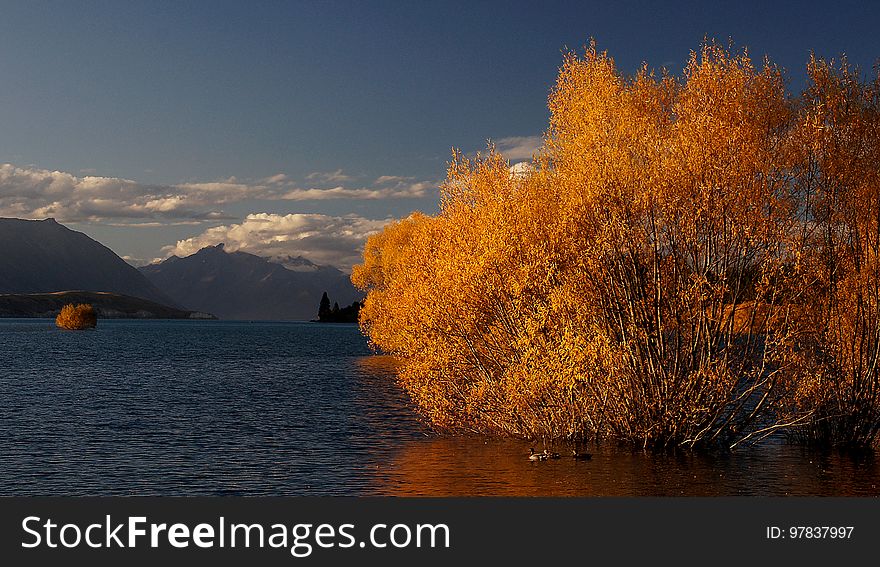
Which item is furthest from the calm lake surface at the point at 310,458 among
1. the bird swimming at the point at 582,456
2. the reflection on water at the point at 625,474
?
the bird swimming at the point at 582,456

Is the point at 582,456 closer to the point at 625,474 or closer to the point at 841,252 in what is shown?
the point at 625,474

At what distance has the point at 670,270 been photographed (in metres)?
30.6

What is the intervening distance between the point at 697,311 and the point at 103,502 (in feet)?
70.1

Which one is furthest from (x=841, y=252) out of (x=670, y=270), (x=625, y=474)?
(x=625, y=474)

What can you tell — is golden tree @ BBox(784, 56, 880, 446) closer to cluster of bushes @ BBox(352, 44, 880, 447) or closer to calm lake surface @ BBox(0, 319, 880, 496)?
cluster of bushes @ BBox(352, 44, 880, 447)

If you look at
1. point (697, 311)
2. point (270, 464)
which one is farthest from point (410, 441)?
point (697, 311)

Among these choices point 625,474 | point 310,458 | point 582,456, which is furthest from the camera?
point 310,458

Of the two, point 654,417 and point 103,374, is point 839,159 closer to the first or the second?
point 654,417

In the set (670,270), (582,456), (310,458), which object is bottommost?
(310,458)

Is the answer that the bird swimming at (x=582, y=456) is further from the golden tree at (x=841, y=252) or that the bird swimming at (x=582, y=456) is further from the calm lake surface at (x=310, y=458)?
the golden tree at (x=841, y=252)

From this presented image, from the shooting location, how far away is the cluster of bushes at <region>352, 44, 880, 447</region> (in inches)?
1176

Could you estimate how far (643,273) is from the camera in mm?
30656

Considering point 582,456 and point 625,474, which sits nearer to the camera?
point 625,474

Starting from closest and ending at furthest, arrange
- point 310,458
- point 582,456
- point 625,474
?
point 625,474
point 582,456
point 310,458
